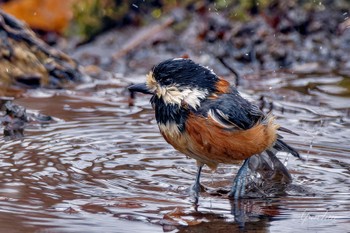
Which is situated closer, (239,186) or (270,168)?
(239,186)

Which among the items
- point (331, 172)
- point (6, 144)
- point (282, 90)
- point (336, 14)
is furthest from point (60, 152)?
point (336, 14)

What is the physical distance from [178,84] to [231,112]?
394 millimetres

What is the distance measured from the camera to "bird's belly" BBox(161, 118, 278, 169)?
16.8 ft

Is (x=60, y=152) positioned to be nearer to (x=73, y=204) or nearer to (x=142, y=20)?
(x=73, y=204)

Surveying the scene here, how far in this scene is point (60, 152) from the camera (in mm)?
6086

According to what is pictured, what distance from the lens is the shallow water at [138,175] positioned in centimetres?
443

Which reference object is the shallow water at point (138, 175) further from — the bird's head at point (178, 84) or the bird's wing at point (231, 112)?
the bird's head at point (178, 84)

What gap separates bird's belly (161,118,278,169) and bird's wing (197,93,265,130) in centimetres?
5

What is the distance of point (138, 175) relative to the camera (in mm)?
5586

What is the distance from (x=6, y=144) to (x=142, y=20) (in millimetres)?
5604

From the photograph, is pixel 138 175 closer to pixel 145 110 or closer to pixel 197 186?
pixel 197 186

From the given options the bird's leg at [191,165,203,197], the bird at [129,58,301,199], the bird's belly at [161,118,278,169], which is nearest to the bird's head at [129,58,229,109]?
the bird at [129,58,301,199]

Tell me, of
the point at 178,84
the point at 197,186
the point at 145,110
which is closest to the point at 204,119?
the point at 178,84

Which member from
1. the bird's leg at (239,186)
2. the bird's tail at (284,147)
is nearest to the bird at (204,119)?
the bird's leg at (239,186)
